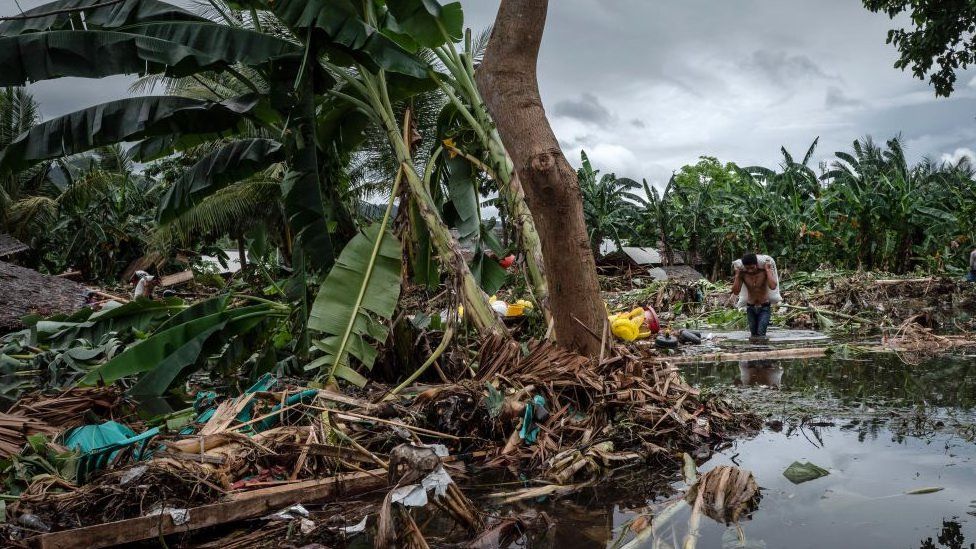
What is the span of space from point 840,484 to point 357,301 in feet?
11.5

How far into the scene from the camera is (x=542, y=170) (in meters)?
4.92

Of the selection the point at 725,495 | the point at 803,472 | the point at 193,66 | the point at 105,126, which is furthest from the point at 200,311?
the point at 803,472

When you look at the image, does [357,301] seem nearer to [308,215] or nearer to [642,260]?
[308,215]

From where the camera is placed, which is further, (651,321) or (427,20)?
(651,321)

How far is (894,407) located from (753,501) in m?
2.54

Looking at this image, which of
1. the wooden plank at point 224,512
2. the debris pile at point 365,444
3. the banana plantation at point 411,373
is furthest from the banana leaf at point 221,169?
the wooden plank at point 224,512

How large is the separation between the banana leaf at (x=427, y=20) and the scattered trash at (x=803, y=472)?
445 cm

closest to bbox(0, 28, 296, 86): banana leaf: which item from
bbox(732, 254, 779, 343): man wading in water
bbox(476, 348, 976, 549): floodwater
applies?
bbox(476, 348, 976, 549): floodwater

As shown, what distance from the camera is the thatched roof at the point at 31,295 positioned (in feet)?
36.5

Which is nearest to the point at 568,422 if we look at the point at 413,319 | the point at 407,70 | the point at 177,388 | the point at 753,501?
the point at 753,501

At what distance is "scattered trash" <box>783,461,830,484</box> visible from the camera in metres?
3.37

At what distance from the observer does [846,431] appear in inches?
170

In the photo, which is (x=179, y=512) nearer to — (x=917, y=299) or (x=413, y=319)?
(x=413, y=319)

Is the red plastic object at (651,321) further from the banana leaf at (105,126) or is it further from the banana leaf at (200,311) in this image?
the banana leaf at (105,126)
